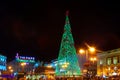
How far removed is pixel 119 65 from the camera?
210ft

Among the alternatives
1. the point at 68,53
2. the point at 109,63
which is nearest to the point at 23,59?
the point at 109,63

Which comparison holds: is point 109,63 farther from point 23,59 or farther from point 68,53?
point 23,59

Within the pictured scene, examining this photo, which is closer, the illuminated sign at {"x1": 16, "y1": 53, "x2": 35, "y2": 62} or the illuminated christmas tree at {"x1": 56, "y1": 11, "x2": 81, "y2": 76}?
the illuminated christmas tree at {"x1": 56, "y1": 11, "x2": 81, "y2": 76}

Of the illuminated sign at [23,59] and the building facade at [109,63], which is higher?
the illuminated sign at [23,59]

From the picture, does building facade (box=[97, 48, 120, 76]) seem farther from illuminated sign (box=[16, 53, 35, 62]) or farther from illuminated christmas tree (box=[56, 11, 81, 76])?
illuminated sign (box=[16, 53, 35, 62])

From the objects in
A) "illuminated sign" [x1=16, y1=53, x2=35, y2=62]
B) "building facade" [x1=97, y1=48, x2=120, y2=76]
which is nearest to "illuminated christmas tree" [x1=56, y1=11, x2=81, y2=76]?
"building facade" [x1=97, y1=48, x2=120, y2=76]

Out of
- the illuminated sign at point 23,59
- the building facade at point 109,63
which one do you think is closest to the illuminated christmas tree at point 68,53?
the building facade at point 109,63

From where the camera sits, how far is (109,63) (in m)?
68.4

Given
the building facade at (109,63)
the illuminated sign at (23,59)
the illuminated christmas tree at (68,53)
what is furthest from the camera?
the illuminated sign at (23,59)

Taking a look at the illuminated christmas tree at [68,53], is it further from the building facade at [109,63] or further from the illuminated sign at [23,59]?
the illuminated sign at [23,59]

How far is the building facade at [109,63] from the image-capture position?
6450 cm

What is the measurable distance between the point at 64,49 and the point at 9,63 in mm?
123735

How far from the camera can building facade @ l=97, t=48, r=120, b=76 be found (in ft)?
212

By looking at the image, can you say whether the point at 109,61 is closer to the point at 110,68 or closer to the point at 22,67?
the point at 110,68
